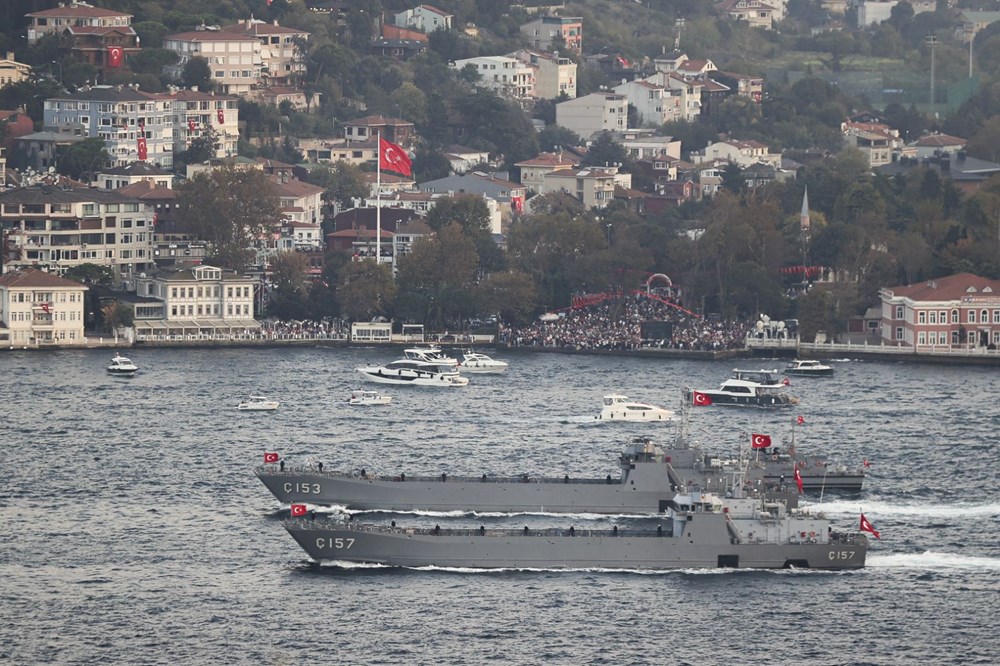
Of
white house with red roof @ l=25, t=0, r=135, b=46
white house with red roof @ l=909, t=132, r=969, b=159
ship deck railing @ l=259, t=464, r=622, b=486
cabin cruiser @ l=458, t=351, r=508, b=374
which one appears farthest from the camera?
white house with red roof @ l=909, t=132, r=969, b=159

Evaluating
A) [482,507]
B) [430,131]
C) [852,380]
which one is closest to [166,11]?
[430,131]

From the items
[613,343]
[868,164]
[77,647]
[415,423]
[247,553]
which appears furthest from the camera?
[868,164]

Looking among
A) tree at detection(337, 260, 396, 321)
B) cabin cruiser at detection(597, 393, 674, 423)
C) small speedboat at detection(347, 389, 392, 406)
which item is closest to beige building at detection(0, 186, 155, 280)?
tree at detection(337, 260, 396, 321)

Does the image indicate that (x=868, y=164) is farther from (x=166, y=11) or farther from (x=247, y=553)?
(x=247, y=553)

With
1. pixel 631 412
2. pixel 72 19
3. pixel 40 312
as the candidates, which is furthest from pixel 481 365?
pixel 72 19

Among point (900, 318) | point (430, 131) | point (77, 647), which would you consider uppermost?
point (430, 131)

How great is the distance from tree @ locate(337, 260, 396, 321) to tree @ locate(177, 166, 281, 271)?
6865 mm

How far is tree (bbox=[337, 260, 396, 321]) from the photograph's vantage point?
13475 cm

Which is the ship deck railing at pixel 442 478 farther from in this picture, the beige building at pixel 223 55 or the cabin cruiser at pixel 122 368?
the beige building at pixel 223 55

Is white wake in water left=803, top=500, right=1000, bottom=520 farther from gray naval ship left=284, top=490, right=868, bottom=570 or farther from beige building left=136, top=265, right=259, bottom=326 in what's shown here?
beige building left=136, top=265, right=259, bottom=326

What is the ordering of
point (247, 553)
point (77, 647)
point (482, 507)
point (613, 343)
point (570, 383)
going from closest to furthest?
point (77, 647) < point (247, 553) < point (482, 507) < point (570, 383) < point (613, 343)

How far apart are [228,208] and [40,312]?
1466 cm

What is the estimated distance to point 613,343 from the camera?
427 feet

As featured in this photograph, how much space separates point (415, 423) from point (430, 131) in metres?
79.1
